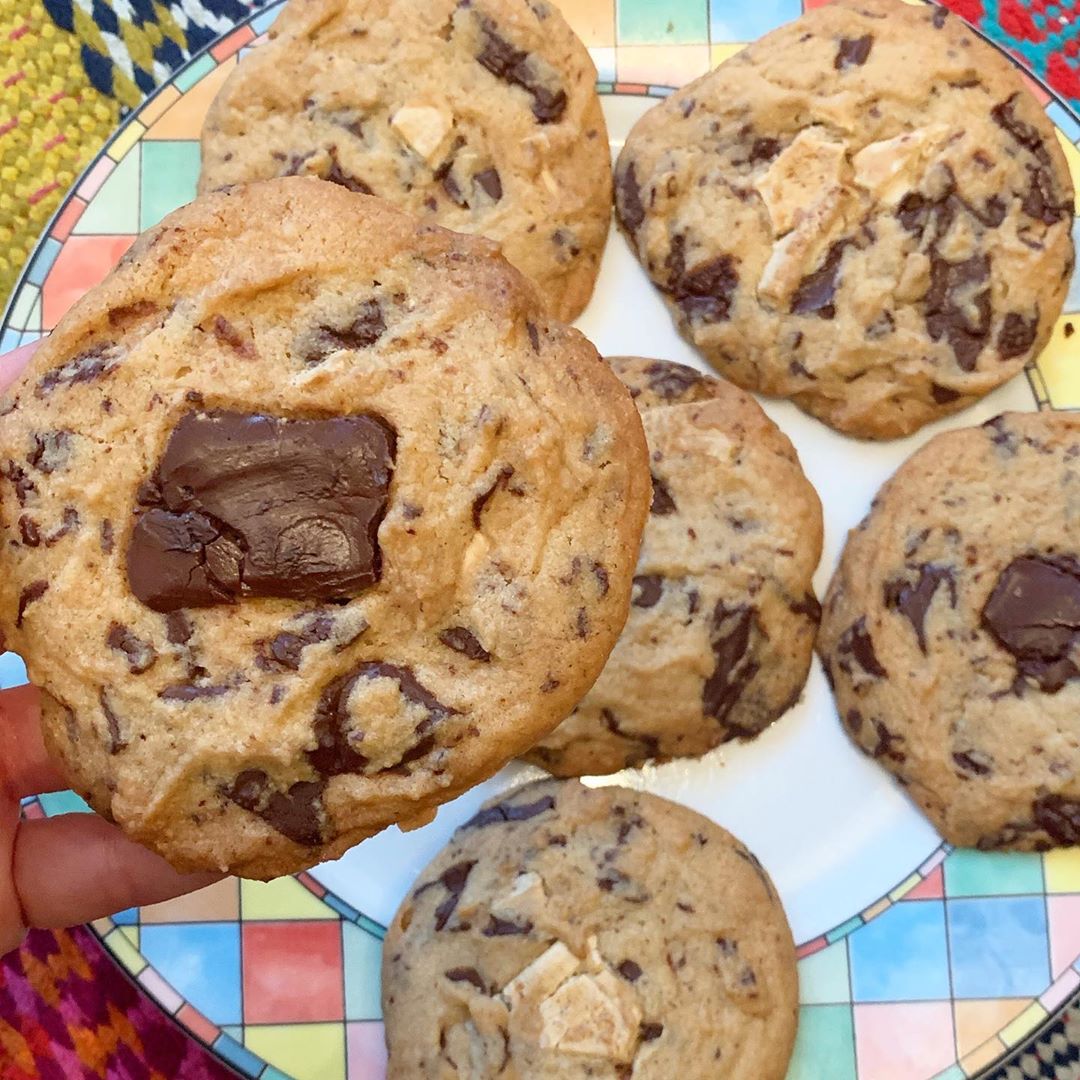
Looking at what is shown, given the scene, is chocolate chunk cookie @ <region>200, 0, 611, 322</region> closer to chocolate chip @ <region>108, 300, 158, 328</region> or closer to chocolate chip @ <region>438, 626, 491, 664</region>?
chocolate chip @ <region>108, 300, 158, 328</region>

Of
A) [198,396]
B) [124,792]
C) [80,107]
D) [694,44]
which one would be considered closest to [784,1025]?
[124,792]

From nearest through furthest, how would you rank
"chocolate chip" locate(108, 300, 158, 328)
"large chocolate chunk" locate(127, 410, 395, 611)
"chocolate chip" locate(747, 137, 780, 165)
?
"large chocolate chunk" locate(127, 410, 395, 611) < "chocolate chip" locate(108, 300, 158, 328) < "chocolate chip" locate(747, 137, 780, 165)

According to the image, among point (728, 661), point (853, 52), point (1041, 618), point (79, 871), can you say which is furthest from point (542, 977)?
point (853, 52)

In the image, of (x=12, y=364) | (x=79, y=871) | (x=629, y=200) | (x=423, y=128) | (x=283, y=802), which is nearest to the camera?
(x=283, y=802)

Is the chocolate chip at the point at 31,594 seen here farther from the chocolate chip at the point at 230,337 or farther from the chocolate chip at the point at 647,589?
the chocolate chip at the point at 647,589

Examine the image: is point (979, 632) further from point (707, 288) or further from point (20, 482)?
point (20, 482)

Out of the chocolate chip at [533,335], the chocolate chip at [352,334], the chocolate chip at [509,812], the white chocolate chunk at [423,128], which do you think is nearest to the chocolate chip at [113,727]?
the chocolate chip at [352,334]

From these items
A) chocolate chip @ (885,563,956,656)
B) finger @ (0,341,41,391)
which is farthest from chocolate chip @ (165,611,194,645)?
chocolate chip @ (885,563,956,656)
